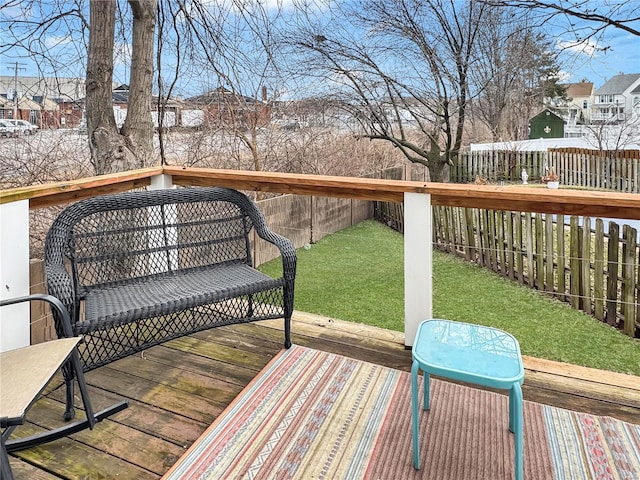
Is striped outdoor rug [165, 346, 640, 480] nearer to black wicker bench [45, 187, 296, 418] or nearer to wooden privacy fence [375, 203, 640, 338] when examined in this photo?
black wicker bench [45, 187, 296, 418]

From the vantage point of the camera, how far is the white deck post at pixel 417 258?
82.3 inches

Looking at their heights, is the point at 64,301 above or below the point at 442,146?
below

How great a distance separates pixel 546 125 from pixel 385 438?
5.76m

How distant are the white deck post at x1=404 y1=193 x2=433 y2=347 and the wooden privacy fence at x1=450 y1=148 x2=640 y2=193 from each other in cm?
441

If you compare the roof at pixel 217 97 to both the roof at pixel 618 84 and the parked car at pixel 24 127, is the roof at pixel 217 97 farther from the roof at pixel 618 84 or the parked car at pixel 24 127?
the roof at pixel 618 84

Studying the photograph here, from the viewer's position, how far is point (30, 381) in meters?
1.21

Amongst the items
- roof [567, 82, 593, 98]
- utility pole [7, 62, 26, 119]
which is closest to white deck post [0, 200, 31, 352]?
utility pole [7, 62, 26, 119]

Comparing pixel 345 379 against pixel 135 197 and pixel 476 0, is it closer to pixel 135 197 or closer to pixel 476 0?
pixel 135 197

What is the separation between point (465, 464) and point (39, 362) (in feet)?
4.12

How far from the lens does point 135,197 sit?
216 cm

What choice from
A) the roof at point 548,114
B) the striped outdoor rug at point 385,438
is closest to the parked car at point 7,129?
the striped outdoor rug at point 385,438

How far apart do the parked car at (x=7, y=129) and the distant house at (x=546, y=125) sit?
574 centimetres

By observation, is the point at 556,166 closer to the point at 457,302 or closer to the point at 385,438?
the point at 457,302

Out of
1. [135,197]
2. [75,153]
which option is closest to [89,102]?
[75,153]
